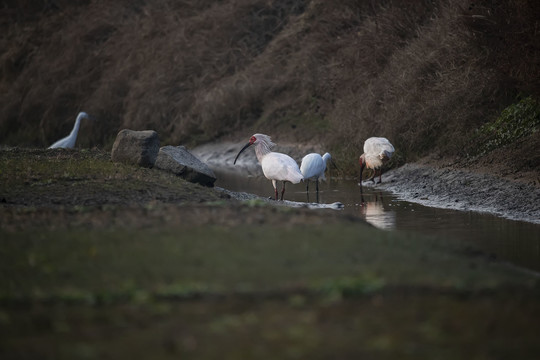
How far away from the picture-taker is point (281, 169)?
1491cm

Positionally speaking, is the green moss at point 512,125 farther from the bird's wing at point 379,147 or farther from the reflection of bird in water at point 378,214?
the reflection of bird in water at point 378,214

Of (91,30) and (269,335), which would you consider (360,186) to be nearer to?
(269,335)

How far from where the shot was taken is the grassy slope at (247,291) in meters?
4.97

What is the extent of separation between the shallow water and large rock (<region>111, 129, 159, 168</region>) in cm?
277

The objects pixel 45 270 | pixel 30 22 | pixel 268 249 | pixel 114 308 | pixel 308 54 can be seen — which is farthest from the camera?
pixel 30 22

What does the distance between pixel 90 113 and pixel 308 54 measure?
403 inches

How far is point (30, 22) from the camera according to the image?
142 feet

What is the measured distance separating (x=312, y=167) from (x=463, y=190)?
9.23 ft

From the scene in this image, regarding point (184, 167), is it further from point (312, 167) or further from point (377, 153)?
point (377, 153)

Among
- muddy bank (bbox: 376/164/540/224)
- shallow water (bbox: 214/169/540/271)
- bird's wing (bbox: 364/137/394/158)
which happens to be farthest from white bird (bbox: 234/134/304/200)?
bird's wing (bbox: 364/137/394/158)

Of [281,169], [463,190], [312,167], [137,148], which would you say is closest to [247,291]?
[137,148]

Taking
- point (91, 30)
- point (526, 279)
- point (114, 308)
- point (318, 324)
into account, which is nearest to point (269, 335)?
point (318, 324)

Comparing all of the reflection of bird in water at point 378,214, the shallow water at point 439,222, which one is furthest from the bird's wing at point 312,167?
the reflection of bird in water at point 378,214

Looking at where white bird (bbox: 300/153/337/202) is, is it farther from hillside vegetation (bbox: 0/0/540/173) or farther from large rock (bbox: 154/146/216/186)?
hillside vegetation (bbox: 0/0/540/173)
